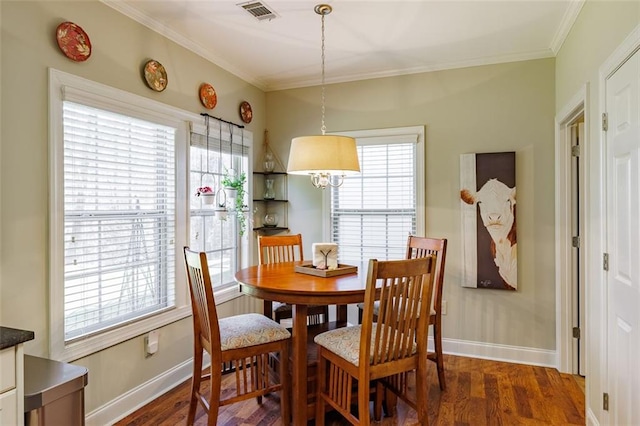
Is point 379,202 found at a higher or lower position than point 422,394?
higher

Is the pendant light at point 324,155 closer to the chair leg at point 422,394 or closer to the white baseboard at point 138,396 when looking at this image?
the chair leg at point 422,394

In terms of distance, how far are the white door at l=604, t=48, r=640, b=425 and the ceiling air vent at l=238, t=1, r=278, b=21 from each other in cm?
202

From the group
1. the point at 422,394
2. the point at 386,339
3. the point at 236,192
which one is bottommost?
the point at 422,394

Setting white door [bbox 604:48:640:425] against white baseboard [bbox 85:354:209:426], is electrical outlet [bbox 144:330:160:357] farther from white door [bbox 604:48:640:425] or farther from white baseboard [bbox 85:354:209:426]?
white door [bbox 604:48:640:425]

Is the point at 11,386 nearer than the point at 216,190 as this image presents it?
Yes

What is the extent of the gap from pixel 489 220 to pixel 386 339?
1.92m

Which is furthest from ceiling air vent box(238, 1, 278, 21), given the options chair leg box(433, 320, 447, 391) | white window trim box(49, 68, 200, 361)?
chair leg box(433, 320, 447, 391)

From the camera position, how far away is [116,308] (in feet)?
8.13

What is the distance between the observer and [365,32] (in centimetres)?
291

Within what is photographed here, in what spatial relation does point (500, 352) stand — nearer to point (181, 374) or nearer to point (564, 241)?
point (564, 241)

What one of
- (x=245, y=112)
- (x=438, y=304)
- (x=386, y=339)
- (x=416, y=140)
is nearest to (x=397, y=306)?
(x=386, y=339)

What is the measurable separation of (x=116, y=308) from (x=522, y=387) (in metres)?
2.92

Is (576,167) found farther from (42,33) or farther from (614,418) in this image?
(42,33)

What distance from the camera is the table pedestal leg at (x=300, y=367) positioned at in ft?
7.22
